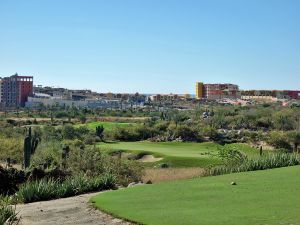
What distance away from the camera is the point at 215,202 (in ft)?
45.1

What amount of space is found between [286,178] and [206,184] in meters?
2.59

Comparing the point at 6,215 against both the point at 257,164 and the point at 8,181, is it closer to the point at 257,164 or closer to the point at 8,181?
the point at 8,181

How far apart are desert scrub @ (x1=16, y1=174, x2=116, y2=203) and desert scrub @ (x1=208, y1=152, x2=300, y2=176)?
4960mm

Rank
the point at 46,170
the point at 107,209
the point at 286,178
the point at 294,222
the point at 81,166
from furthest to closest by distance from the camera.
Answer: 1. the point at 81,166
2. the point at 46,170
3. the point at 286,178
4. the point at 107,209
5. the point at 294,222

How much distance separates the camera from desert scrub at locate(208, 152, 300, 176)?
22.6 metres

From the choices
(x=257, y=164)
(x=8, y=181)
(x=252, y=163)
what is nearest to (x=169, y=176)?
(x=252, y=163)

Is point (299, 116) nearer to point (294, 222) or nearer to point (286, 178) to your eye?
point (286, 178)

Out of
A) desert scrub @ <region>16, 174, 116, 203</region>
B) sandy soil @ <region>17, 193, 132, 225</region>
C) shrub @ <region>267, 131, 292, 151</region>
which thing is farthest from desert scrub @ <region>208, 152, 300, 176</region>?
shrub @ <region>267, 131, 292, 151</region>

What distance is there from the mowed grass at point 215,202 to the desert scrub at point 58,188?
2.59 meters

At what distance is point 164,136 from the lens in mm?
72312

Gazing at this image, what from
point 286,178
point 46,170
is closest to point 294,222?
point 286,178

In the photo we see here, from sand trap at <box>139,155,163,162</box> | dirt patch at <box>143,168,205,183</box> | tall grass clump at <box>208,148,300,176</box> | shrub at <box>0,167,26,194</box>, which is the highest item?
tall grass clump at <box>208,148,300,176</box>

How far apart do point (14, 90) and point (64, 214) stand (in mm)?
184473

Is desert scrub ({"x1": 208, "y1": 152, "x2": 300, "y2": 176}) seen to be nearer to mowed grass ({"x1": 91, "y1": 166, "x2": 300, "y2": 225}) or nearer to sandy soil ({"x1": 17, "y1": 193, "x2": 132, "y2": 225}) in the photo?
mowed grass ({"x1": 91, "y1": 166, "x2": 300, "y2": 225})
